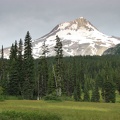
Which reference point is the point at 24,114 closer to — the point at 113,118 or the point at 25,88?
the point at 113,118

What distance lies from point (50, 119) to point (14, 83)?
55.6 metres

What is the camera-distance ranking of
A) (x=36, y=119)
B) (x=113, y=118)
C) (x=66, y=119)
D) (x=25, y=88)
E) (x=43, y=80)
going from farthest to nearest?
1. (x=43, y=80)
2. (x=25, y=88)
3. (x=113, y=118)
4. (x=66, y=119)
5. (x=36, y=119)

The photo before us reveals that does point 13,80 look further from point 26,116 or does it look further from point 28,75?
point 26,116

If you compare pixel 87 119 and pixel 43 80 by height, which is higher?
pixel 43 80

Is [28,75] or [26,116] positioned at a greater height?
[28,75]

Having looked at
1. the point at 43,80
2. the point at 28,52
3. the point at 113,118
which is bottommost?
the point at 113,118

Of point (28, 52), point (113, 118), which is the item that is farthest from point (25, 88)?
point (113, 118)

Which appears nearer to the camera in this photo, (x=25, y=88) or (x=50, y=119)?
(x=50, y=119)

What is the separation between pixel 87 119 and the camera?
26172 millimetres

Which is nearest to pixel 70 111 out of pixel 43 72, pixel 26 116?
pixel 26 116

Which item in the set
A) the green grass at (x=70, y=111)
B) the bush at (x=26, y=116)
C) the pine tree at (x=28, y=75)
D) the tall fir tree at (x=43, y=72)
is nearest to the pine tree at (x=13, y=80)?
the pine tree at (x=28, y=75)

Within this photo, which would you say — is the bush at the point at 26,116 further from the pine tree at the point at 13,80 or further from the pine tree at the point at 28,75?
the pine tree at the point at 13,80

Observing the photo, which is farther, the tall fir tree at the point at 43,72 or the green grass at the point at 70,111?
the tall fir tree at the point at 43,72

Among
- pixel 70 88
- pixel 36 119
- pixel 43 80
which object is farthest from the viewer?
pixel 70 88
